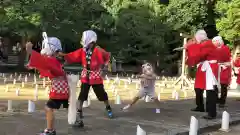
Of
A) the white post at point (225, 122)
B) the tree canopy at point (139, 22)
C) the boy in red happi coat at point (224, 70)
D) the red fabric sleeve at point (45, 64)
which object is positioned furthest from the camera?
the tree canopy at point (139, 22)

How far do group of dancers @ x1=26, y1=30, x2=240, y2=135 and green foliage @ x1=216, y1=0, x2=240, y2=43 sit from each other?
1173cm

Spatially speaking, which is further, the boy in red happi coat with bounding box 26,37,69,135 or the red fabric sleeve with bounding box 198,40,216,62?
the red fabric sleeve with bounding box 198,40,216,62

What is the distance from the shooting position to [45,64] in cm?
615

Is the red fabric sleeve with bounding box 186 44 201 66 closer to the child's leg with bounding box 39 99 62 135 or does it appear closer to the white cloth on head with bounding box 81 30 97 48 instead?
the white cloth on head with bounding box 81 30 97 48

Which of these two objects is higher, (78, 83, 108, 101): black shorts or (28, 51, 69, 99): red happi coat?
(28, 51, 69, 99): red happi coat

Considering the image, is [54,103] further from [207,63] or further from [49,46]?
[207,63]

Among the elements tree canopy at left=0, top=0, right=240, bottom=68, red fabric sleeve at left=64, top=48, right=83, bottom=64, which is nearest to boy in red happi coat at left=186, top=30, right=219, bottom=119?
red fabric sleeve at left=64, top=48, right=83, bottom=64

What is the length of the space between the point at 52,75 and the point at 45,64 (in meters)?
0.25

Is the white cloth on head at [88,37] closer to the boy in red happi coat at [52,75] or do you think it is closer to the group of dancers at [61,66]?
the group of dancers at [61,66]

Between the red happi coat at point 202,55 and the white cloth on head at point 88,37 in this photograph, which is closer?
the white cloth on head at point 88,37

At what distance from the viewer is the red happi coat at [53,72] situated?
6.05m

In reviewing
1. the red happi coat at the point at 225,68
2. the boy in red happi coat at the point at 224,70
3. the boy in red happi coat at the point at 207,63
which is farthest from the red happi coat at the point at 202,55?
the red happi coat at the point at 225,68

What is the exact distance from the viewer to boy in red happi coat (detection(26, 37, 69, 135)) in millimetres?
6145

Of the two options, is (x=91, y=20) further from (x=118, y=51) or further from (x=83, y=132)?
(x=83, y=132)
